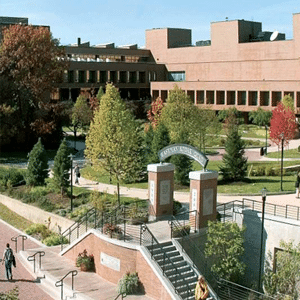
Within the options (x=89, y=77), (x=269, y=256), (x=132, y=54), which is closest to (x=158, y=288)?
(x=269, y=256)

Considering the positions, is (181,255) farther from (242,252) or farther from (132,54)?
(132,54)

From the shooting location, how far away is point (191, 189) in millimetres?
27578

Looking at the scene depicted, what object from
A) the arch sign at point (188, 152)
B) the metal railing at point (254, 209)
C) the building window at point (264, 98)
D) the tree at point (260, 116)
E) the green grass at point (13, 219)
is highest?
the building window at point (264, 98)

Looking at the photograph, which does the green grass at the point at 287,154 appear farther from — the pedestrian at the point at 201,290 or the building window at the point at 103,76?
the building window at the point at 103,76

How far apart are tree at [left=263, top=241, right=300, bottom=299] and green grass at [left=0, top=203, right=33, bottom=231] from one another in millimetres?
17485

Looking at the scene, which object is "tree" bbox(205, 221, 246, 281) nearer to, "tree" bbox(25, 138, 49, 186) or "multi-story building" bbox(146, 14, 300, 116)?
"tree" bbox(25, 138, 49, 186)

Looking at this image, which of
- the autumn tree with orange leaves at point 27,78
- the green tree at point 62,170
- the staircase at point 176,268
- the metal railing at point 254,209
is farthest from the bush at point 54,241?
the autumn tree with orange leaves at point 27,78

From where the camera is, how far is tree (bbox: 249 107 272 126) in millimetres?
79750

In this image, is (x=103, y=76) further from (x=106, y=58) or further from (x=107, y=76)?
(x=106, y=58)

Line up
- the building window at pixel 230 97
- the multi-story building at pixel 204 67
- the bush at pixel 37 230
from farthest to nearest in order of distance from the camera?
the building window at pixel 230 97, the multi-story building at pixel 204 67, the bush at pixel 37 230

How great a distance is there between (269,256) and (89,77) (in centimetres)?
7727

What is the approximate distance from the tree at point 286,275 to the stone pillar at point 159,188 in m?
6.16

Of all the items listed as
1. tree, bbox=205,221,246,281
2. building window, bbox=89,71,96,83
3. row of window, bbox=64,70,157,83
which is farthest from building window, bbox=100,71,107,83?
tree, bbox=205,221,246,281

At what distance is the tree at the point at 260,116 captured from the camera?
262 ft
